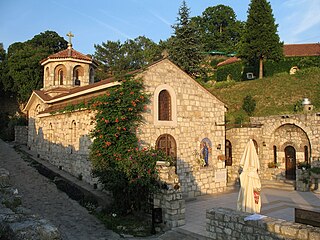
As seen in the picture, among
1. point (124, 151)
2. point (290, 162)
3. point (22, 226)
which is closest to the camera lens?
point (22, 226)

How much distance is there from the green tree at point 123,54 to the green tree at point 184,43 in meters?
18.1

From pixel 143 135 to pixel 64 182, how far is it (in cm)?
537

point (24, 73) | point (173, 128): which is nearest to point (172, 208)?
point (173, 128)

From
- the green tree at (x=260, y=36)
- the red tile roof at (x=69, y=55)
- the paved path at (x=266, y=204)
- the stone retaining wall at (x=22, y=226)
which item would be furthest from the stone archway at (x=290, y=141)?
the stone retaining wall at (x=22, y=226)

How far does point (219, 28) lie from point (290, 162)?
170ft

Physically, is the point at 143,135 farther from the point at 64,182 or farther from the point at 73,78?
the point at 73,78

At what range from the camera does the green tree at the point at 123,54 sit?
48.4 meters

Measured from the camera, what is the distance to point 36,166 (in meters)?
18.5

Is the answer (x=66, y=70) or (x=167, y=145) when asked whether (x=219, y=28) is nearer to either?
(x=66, y=70)

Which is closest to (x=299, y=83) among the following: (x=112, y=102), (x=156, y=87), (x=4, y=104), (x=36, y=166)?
(x=156, y=87)

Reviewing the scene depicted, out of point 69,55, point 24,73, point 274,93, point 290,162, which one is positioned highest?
point 24,73

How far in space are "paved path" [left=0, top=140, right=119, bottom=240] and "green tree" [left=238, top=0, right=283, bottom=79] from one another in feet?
83.5

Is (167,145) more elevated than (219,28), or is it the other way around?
(219,28)

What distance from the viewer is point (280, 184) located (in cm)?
1761
